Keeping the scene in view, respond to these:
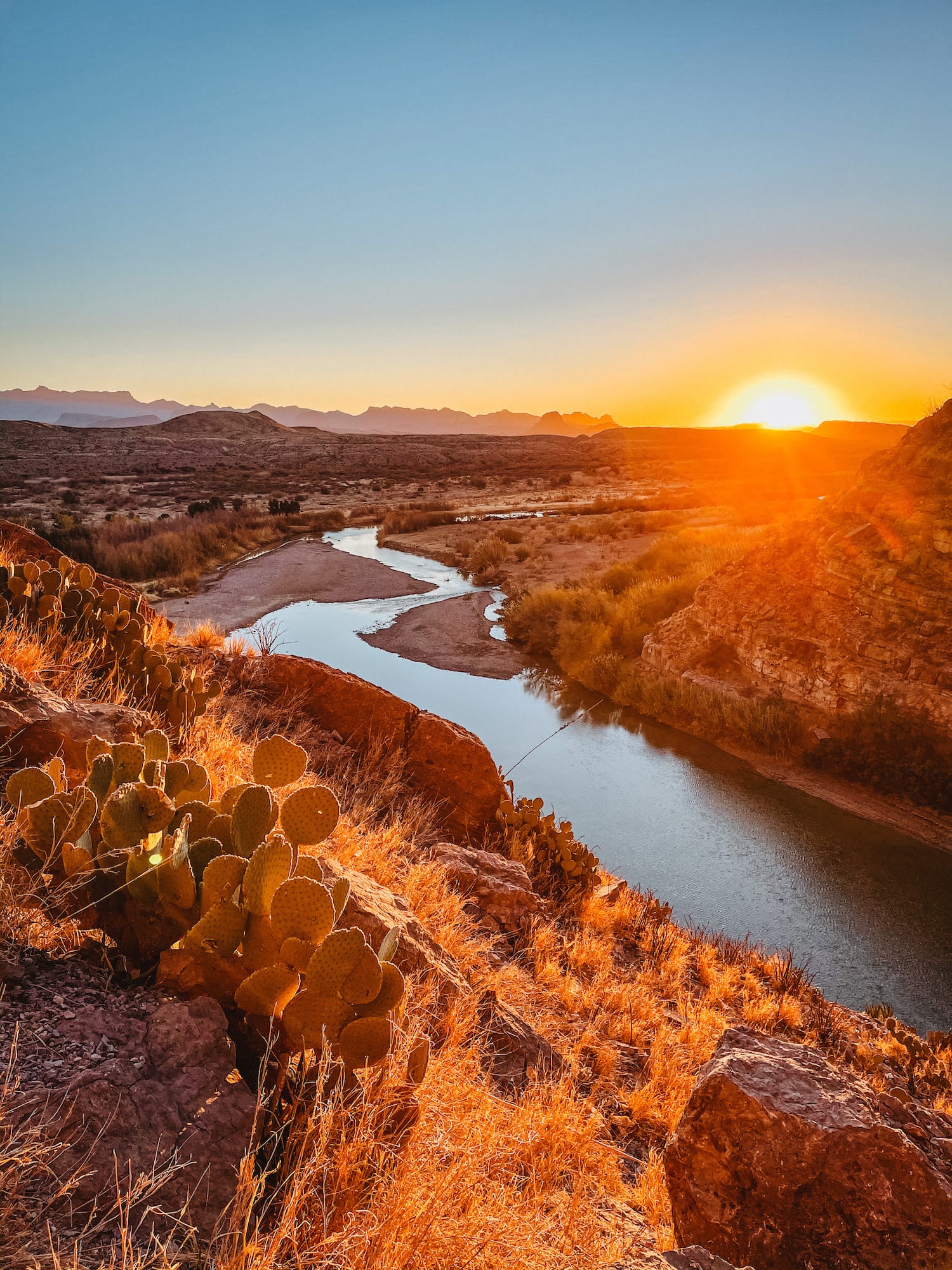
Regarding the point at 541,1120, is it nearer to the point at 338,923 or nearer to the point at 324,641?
the point at 338,923

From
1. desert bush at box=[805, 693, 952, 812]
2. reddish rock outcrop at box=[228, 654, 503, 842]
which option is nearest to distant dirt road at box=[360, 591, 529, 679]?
desert bush at box=[805, 693, 952, 812]

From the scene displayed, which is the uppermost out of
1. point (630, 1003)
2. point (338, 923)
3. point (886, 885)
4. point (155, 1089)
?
point (155, 1089)

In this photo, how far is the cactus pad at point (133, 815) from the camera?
2.38 m

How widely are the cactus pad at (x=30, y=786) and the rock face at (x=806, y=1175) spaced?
2.79 m

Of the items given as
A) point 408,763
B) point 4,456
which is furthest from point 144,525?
point 4,456

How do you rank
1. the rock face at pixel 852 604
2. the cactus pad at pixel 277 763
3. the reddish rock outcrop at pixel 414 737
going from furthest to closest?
1. the rock face at pixel 852 604
2. the reddish rock outcrop at pixel 414 737
3. the cactus pad at pixel 277 763

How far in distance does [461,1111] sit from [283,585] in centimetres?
2142

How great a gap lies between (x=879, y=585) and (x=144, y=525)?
84.7 feet

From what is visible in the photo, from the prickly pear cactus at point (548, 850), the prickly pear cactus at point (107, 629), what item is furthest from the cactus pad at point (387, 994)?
the prickly pear cactus at point (548, 850)

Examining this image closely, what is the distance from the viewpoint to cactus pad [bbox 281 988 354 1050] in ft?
6.72

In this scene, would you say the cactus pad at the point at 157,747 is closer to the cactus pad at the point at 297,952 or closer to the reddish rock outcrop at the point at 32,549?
the cactus pad at the point at 297,952

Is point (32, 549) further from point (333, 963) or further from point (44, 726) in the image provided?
point (333, 963)

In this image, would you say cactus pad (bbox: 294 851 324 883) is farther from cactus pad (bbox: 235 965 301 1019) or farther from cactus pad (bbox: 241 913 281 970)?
cactus pad (bbox: 235 965 301 1019)

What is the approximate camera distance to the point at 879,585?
42.0ft
